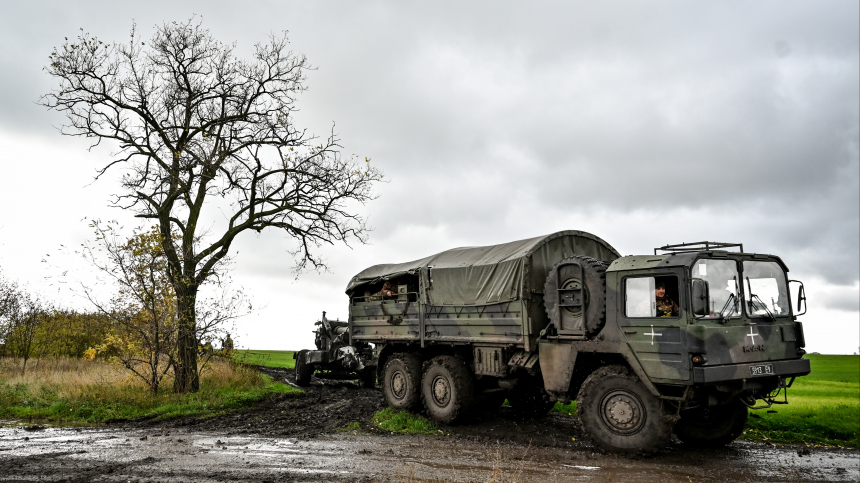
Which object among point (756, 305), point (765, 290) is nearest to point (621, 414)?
point (756, 305)

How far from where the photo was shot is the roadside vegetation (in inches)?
587

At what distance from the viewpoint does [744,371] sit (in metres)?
9.12

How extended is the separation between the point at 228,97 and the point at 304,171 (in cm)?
327

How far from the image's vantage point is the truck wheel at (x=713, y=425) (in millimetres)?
10461

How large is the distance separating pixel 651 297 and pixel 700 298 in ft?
2.63

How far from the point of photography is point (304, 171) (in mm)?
18703

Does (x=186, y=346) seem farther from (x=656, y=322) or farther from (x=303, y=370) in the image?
(x=656, y=322)

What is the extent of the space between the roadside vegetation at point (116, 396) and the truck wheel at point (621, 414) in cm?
987

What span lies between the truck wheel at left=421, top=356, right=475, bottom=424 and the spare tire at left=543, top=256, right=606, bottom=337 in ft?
9.54

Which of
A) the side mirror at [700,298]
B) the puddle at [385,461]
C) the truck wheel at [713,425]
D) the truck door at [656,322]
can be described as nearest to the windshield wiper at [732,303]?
the side mirror at [700,298]

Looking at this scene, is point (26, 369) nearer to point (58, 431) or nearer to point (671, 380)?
point (58, 431)

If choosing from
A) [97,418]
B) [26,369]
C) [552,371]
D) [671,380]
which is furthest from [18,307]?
[671,380]

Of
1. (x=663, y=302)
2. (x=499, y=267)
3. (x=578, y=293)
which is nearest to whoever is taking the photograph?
(x=663, y=302)

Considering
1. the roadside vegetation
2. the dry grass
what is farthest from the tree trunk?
the dry grass
